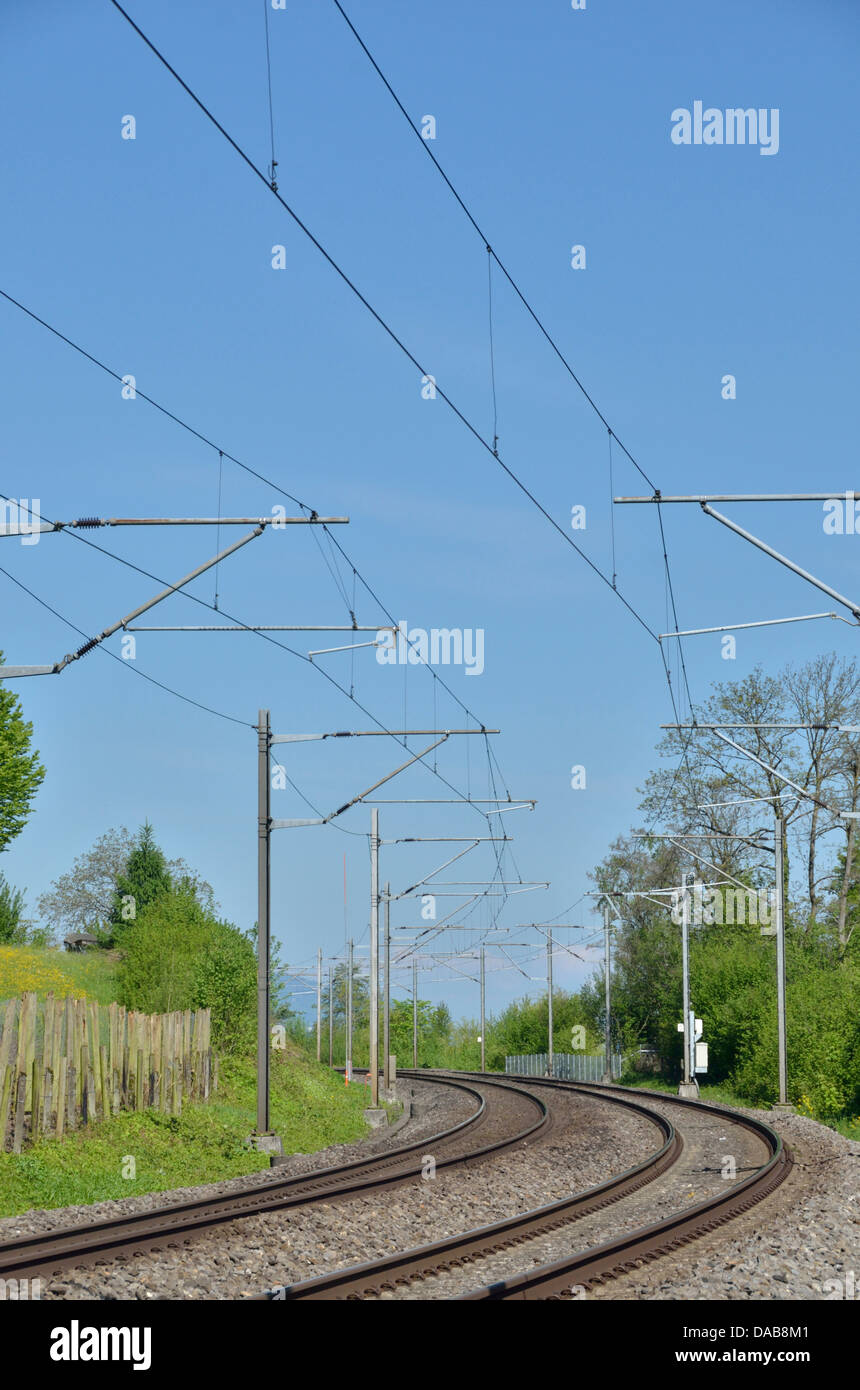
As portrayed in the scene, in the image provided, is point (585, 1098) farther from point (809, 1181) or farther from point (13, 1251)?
point (13, 1251)

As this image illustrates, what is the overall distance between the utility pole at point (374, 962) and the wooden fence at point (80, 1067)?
6.77 meters

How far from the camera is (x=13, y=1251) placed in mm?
14594

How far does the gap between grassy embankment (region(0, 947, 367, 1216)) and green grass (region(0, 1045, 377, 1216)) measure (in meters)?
0.02

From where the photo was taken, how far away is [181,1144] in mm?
26125

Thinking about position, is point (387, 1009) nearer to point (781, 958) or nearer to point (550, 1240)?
point (781, 958)

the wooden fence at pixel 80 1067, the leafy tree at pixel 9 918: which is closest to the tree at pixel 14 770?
the leafy tree at pixel 9 918

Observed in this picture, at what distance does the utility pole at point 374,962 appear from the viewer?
37.4m

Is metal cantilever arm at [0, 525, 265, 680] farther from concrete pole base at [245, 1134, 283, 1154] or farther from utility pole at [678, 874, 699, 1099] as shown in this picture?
utility pole at [678, 874, 699, 1099]

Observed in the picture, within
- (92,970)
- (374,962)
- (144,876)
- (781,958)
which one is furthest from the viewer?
(144,876)

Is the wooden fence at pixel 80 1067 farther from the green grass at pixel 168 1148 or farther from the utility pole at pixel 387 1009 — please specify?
the utility pole at pixel 387 1009

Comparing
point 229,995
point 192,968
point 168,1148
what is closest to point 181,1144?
point 168,1148

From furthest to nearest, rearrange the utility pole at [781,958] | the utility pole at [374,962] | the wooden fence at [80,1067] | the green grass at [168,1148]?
the utility pole at [781,958]
the utility pole at [374,962]
the wooden fence at [80,1067]
the green grass at [168,1148]

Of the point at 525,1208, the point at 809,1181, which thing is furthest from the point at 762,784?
the point at 525,1208

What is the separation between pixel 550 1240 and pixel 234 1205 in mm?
4956
